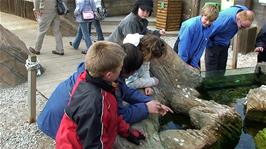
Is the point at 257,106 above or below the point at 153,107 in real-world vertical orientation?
below

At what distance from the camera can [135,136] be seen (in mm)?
3037

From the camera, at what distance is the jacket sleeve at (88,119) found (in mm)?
2369

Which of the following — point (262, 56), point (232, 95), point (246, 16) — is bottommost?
point (232, 95)

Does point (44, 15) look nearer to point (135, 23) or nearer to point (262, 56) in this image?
point (135, 23)

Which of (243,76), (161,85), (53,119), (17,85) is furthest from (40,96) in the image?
(243,76)

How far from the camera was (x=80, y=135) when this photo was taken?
8.06 feet

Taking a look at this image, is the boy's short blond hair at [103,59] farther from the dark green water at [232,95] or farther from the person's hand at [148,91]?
the dark green water at [232,95]

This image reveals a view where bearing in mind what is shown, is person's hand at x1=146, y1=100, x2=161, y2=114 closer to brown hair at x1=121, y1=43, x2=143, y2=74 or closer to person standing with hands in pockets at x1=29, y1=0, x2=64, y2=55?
brown hair at x1=121, y1=43, x2=143, y2=74

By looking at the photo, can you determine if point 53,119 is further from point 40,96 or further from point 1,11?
point 1,11

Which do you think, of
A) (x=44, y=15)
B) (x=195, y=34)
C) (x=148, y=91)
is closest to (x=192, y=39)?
(x=195, y=34)

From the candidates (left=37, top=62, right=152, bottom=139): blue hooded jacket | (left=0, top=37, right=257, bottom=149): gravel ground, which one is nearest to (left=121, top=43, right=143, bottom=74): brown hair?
(left=37, top=62, right=152, bottom=139): blue hooded jacket

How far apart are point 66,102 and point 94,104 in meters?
0.64

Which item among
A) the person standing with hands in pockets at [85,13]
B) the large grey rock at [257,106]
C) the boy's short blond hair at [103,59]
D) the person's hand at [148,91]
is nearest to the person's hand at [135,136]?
the person's hand at [148,91]

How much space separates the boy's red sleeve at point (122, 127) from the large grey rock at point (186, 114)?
59 millimetres
